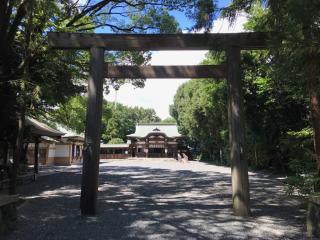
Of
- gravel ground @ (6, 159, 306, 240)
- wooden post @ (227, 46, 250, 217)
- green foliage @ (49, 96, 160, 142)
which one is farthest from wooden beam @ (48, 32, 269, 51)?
green foliage @ (49, 96, 160, 142)

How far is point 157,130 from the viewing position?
4725 centimetres

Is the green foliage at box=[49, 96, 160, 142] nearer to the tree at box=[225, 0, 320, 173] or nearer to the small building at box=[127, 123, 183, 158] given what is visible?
the small building at box=[127, 123, 183, 158]

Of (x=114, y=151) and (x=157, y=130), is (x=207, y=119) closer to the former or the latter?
(x=157, y=130)

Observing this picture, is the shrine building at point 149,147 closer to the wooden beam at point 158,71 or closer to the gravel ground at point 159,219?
the gravel ground at point 159,219

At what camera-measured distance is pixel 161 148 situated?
46.4 meters

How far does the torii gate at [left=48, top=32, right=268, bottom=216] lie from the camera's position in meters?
6.74

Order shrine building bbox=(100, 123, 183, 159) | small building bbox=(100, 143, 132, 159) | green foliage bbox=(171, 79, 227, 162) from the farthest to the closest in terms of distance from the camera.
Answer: shrine building bbox=(100, 123, 183, 159) → small building bbox=(100, 143, 132, 159) → green foliage bbox=(171, 79, 227, 162)

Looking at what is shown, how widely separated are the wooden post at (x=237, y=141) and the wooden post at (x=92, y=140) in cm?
280

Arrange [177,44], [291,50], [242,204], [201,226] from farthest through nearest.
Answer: [177,44] < [242,204] < [201,226] < [291,50]

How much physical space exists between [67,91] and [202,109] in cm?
2222

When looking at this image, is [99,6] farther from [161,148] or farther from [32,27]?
[161,148]

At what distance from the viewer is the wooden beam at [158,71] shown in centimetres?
731

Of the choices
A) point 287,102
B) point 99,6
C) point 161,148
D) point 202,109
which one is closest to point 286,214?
point 99,6

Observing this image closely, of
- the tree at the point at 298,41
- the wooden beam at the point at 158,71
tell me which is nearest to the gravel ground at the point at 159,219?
the tree at the point at 298,41
